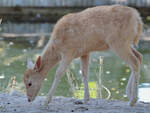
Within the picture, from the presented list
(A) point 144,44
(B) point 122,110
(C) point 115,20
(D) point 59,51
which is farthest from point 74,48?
(A) point 144,44

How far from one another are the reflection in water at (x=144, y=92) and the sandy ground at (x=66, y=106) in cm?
119

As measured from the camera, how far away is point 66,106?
6238mm

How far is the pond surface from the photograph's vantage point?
7.94 m

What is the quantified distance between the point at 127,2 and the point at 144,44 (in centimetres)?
375

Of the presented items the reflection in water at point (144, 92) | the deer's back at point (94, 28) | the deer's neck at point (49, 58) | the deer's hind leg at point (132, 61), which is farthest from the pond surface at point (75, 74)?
the deer's hind leg at point (132, 61)

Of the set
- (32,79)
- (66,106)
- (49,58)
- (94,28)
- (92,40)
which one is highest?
(94,28)

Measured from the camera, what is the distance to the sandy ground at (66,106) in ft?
19.3

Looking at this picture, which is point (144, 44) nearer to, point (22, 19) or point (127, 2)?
point (127, 2)

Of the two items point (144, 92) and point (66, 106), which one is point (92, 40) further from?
point (144, 92)

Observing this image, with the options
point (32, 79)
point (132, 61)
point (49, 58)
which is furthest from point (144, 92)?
point (32, 79)

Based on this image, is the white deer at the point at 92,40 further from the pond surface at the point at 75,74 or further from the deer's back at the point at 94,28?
the pond surface at the point at 75,74

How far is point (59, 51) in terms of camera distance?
636 centimetres

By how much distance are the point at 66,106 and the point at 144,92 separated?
2.49m

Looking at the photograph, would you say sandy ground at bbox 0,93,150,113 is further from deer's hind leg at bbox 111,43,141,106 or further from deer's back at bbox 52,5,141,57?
deer's back at bbox 52,5,141,57
